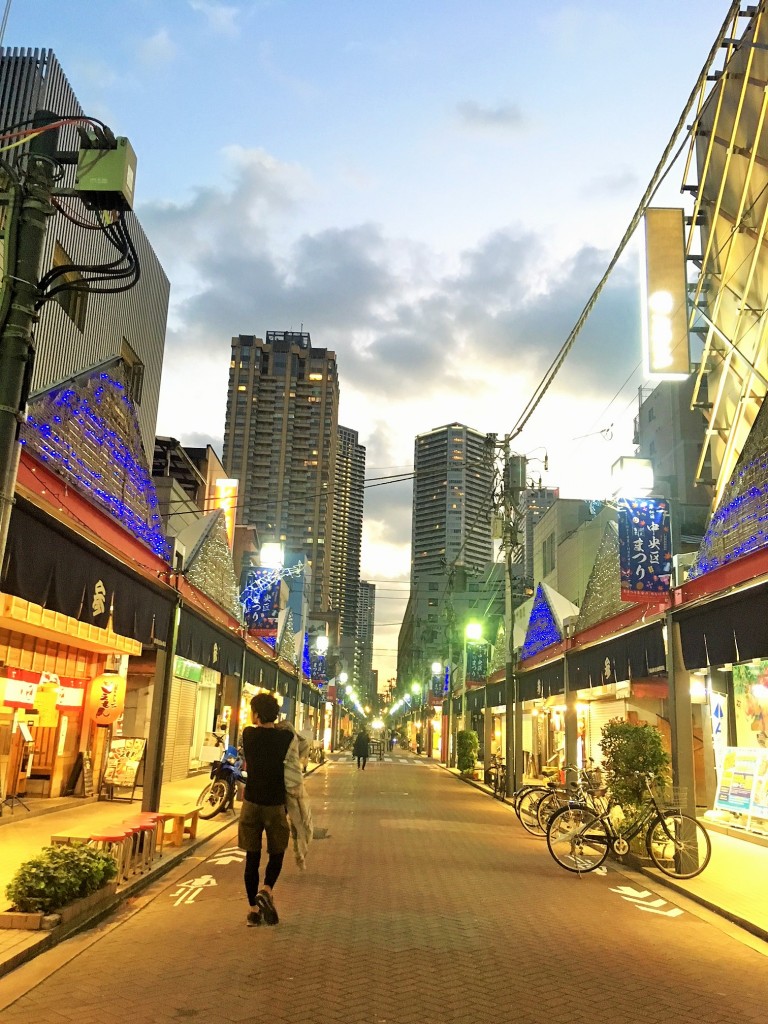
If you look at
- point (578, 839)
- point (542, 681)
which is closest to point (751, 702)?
point (542, 681)

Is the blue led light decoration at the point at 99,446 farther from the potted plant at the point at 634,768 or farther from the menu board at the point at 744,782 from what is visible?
the menu board at the point at 744,782

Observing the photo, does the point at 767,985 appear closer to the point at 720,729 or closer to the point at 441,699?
the point at 720,729

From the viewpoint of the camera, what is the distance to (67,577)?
7.95m

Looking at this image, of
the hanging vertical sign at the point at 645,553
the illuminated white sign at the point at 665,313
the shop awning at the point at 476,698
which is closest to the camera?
the hanging vertical sign at the point at 645,553

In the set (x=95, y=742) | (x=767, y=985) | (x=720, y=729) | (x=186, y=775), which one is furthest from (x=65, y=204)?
(x=767, y=985)

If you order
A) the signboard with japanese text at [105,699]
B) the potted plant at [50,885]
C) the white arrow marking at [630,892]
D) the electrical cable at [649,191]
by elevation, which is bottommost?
the white arrow marking at [630,892]

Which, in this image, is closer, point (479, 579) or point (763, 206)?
point (763, 206)

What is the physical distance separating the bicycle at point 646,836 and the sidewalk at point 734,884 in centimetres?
28

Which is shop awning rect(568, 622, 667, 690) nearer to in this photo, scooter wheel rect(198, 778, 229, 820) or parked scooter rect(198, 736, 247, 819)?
parked scooter rect(198, 736, 247, 819)

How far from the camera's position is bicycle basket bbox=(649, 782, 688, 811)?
11.3 m

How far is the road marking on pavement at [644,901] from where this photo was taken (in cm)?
873

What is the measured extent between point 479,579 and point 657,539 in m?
100

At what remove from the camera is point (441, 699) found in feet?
170

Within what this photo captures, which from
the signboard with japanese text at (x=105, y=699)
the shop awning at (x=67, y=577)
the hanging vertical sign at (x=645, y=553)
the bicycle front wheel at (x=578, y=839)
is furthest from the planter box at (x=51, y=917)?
the signboard with japanese text at (x=105, y=699)
